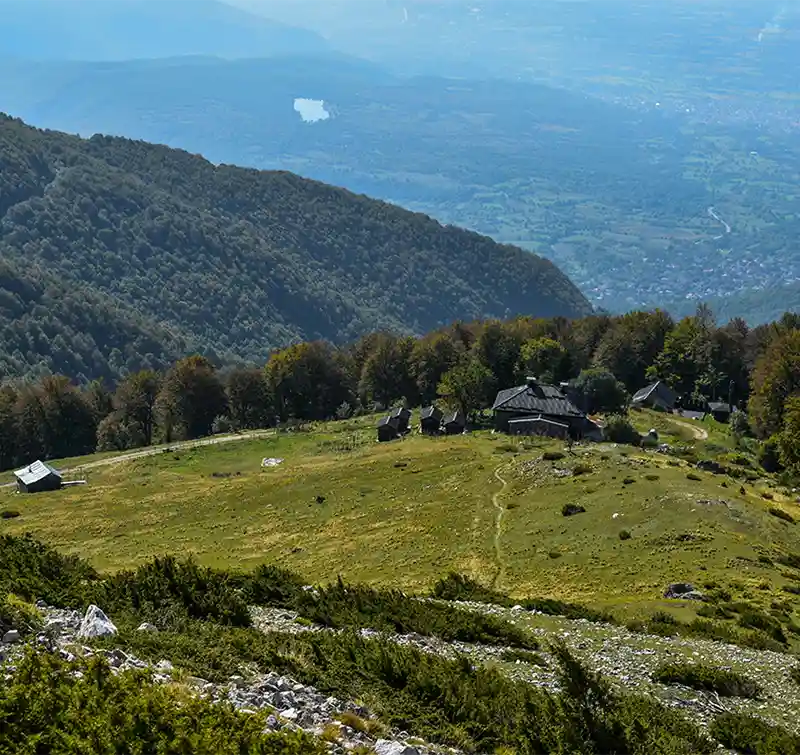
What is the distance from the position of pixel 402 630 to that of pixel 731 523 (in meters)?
25.9

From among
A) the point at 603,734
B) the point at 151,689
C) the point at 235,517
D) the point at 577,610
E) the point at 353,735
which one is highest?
the point at 151,689

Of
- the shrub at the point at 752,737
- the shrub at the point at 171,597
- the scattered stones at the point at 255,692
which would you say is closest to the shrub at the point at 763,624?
the shrub at the point at 752,737

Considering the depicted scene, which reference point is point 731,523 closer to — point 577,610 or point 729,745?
point 577,610

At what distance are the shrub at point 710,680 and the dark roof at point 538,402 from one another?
6647cm

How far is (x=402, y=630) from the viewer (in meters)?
26.7

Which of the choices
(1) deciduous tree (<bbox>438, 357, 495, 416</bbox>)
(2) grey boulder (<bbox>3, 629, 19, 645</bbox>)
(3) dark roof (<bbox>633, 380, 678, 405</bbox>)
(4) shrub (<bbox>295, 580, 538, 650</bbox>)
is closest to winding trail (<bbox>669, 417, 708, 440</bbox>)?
(3) dark roof (<bbox>633, 380, 678, 405</bbox>)

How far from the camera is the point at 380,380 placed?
11825 centimetres

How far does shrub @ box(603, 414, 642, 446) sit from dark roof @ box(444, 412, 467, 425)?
49.4 ft

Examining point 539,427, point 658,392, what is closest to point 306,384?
point 539,427

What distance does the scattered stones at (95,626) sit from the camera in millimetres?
19297

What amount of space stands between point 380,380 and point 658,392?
35.1 metres

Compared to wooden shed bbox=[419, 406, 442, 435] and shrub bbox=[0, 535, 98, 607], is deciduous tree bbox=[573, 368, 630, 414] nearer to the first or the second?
wooden shed bbox=[419, 406, 442, 435]

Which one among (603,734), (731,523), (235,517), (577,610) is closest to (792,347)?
(731,523)

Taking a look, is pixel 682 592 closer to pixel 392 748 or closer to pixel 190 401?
pixel 392 748
